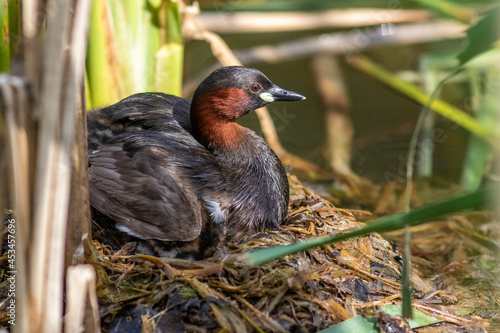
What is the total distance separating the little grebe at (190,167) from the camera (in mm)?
3293

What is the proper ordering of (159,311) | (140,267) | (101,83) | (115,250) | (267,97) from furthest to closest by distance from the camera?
(101,83) → (267,97) → (115,250) → (140,267) → (159,311)

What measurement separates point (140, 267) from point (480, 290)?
83.7 inches

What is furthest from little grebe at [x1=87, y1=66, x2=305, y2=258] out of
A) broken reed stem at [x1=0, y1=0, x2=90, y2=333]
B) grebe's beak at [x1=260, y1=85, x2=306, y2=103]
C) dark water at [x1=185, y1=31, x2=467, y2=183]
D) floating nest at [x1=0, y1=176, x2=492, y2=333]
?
dark water at [x1=185, y1=31, x2=467, y2=183]

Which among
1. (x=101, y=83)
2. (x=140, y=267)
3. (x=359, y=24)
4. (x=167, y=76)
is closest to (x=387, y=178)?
(x=359, y=24)

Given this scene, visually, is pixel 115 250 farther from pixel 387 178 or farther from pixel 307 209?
pixel 387 178

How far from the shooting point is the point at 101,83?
4.32 m

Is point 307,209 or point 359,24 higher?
point 359,24

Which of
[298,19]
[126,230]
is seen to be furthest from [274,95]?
[298,19]

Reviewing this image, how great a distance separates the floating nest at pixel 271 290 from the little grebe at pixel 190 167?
0.53 feet

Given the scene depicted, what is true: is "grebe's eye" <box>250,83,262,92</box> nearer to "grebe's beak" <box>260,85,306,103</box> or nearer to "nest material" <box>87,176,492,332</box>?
"grebe's beak" <box>260,85,306,103</box>

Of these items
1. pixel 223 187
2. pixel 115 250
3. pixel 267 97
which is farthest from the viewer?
pixel 267 97

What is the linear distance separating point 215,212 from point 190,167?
305 millimetres

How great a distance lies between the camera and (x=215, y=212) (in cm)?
341

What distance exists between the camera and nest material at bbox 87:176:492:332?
269cm
